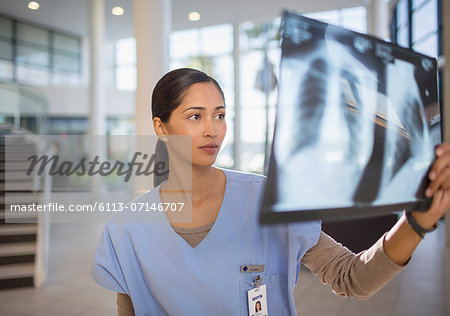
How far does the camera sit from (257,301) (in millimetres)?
995

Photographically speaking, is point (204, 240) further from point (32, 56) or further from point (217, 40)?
point (32, 56)

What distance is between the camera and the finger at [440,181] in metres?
0.70

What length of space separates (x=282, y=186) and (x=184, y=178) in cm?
69

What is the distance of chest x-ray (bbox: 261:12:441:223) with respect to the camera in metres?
0.52

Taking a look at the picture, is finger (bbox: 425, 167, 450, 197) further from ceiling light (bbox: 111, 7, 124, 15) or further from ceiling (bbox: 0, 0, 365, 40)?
ceiling light (bbox: 111, 7, 124, 15)

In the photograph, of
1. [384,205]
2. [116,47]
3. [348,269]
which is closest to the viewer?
[384,205]

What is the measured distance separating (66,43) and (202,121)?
46.9 ft

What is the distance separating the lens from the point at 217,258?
39.5 inches

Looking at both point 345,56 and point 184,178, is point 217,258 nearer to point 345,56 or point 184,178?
point 184,178

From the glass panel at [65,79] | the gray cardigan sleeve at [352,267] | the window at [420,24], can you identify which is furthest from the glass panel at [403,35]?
the glass panel at [65,79]

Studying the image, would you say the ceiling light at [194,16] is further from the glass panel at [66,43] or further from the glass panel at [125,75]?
the glass panel at [66,43]

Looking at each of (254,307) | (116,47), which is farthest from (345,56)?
(116,47)

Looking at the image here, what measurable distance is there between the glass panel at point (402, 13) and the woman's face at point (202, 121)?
7855 mm

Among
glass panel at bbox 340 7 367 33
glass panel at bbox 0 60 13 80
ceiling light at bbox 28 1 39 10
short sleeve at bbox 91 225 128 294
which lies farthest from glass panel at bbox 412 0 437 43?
glass panel at bbox 0 60 13 80
